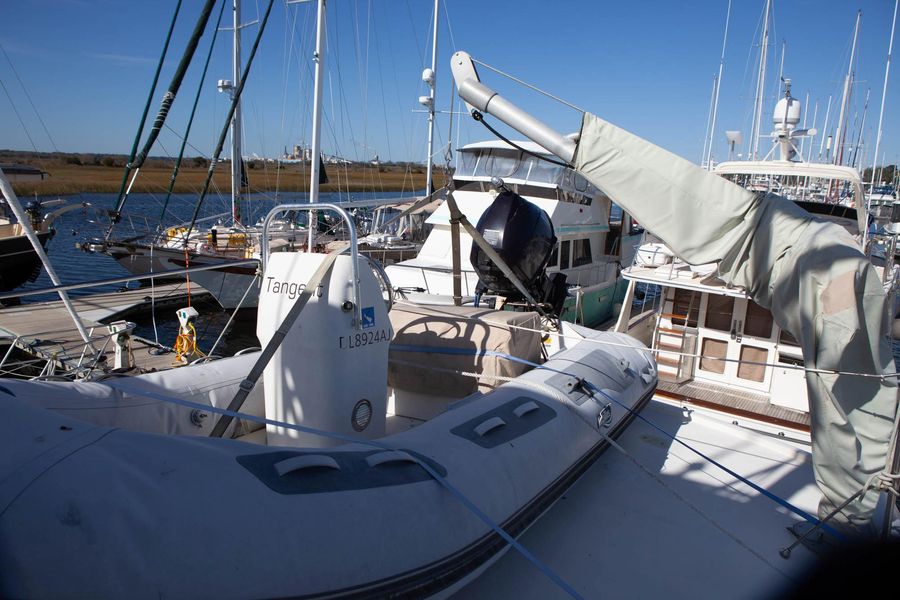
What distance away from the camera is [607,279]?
14.4m

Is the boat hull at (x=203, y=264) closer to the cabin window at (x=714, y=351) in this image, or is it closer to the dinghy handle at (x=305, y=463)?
the cabin window at (x=714, y=351)

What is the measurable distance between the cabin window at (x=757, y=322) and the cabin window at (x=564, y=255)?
4490 mm

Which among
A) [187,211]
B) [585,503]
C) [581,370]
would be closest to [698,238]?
[581,370]

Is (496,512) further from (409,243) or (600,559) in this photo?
(409,243)

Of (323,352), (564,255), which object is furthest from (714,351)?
(323,352)

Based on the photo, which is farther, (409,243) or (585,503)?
(409,243)

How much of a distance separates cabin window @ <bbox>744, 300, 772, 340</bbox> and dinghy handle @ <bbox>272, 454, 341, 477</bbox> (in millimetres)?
8305

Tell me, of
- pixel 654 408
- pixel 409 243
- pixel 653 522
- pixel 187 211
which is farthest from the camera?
pixel 187 211

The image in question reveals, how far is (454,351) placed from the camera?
13.9 feet

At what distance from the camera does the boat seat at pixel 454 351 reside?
4191mm

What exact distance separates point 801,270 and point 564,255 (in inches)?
401

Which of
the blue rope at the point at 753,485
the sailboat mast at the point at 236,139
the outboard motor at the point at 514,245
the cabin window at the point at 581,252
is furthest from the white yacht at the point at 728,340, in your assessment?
the sailboat mast at the point at 236,139

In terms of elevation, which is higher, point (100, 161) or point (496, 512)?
point (100, 161)

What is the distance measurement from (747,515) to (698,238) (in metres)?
1.88
